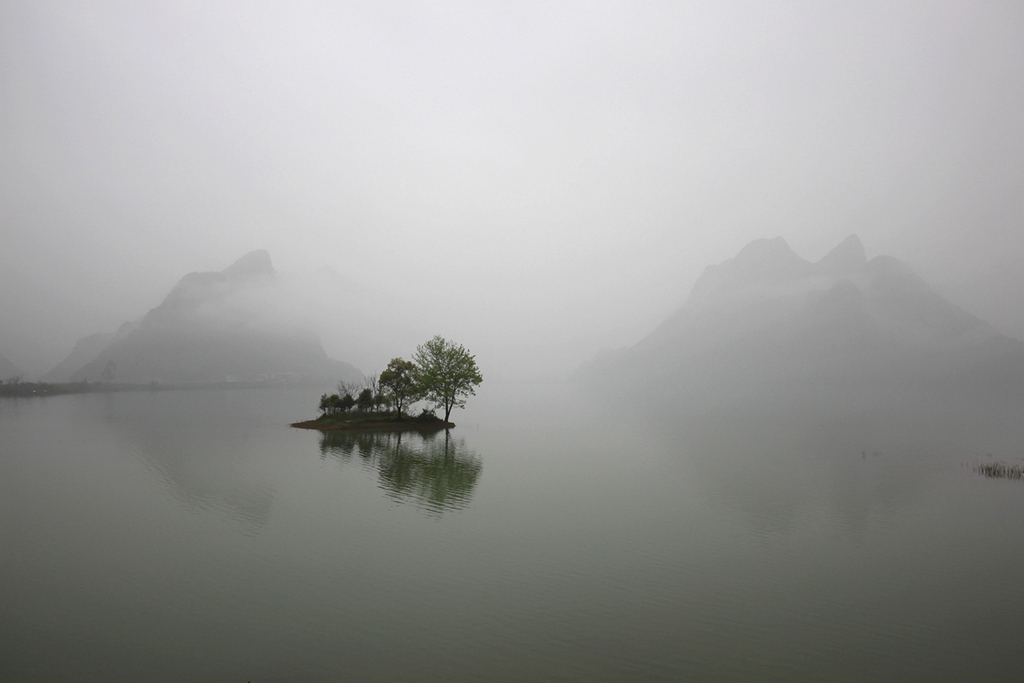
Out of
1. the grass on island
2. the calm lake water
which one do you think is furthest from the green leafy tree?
the calm lake water

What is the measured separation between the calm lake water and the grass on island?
106 feet

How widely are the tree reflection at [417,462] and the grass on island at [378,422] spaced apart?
13.8 feet

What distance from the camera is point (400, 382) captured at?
3647 inches

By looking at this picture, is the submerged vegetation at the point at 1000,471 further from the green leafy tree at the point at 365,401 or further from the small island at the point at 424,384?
the green leafy tree at the point at 365,401

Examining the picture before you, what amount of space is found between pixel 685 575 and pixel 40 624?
Answer: 3007cm

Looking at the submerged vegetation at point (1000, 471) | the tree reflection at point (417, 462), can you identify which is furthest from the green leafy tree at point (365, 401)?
the submerged vegetation at point (1000, 471)

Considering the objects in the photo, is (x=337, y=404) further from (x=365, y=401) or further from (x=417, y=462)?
(x=417, y=462)

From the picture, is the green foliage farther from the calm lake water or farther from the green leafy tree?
the calm lake water

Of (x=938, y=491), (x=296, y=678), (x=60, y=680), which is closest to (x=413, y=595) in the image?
(x=296, y=678)

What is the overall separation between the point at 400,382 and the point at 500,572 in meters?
71.3

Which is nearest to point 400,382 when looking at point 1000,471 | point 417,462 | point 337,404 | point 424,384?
point 424,384

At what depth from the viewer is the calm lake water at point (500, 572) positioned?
56.5 feet

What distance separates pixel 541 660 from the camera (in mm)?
17188

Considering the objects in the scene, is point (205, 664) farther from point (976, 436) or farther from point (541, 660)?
point (976, 436)
